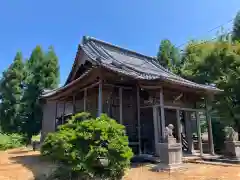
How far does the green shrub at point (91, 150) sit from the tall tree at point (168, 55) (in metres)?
16.8

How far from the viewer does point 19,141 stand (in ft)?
54.2

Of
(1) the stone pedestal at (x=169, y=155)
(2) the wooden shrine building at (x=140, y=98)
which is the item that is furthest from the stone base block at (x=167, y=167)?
(2) the wooden shrine building at (x=140, y=98)

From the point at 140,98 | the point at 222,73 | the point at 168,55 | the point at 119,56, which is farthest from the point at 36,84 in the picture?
the point at 222,73

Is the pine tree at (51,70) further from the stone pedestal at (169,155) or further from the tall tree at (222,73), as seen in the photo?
the stone pedestal at (169,155)

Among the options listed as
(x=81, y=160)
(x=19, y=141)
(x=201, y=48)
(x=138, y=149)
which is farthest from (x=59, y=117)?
(x=201, y=48)

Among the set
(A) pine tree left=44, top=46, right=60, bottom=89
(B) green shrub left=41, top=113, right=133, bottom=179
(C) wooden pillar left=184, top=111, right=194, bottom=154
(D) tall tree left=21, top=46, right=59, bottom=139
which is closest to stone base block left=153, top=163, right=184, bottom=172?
(B) green shrub left=41, top=113, right=133, bottom=179

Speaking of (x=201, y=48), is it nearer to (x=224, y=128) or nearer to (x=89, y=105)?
(x=224, y=128)

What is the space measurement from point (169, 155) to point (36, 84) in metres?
14.3

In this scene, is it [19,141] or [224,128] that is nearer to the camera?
[224,128]

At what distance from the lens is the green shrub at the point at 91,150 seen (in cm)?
454

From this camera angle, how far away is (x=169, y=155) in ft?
20.5

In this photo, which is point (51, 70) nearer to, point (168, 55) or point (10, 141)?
point (10, 141)

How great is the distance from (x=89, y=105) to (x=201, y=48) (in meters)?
8.61

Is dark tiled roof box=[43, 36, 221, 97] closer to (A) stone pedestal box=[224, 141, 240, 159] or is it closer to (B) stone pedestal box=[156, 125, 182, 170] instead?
(A) stone pedestal box=[224, 141, 240, 159]
